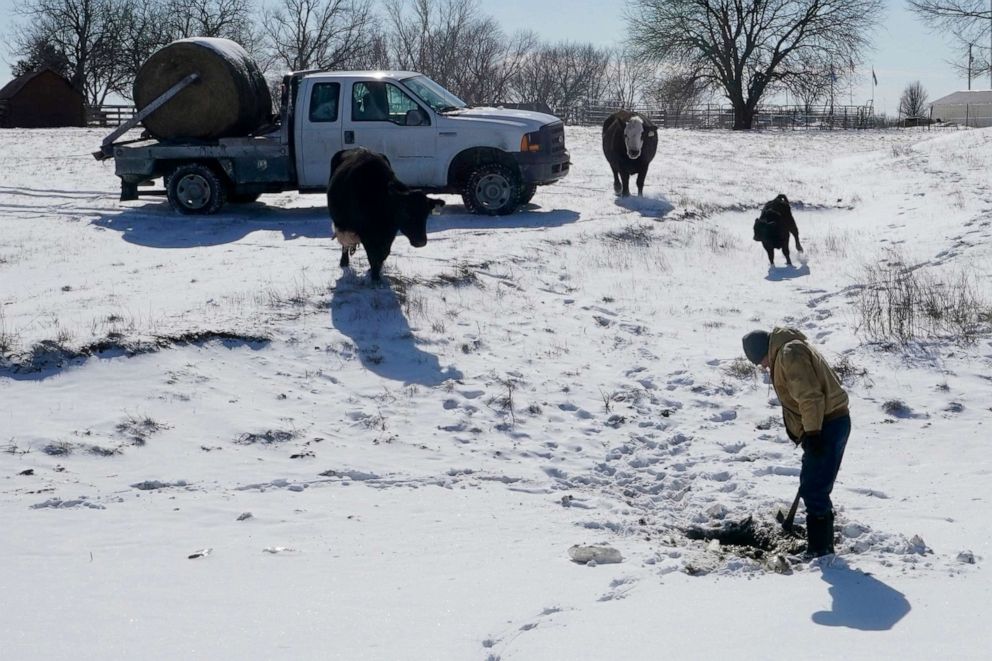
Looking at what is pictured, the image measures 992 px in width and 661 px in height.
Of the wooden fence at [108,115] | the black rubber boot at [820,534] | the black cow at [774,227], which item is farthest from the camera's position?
the wooden fence at [108,115]

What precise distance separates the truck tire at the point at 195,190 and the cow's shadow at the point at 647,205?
21.4 feet

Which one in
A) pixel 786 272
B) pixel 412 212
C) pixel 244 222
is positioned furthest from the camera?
pixel 244 222

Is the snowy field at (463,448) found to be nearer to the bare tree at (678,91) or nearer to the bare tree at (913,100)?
the bare tree at (678,91)

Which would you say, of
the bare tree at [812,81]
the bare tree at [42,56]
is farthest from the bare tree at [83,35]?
the bare tree at [812,81]

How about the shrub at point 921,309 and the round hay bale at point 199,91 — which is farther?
the round hay bale at point 199,91

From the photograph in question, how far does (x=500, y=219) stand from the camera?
16109mm

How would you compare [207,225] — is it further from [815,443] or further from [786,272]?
[815,443]

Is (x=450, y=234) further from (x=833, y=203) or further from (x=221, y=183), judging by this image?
(x=833, y=203)

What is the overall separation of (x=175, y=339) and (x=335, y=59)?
68.1m

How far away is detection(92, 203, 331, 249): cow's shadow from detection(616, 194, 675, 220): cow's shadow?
5.01 meters

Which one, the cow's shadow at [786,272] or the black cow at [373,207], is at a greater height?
the black cow at [373,207]

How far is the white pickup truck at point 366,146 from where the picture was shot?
15.8 metres

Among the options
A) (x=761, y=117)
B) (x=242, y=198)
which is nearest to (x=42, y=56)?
(x=761, y=117)

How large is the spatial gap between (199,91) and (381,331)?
24.4 feet
